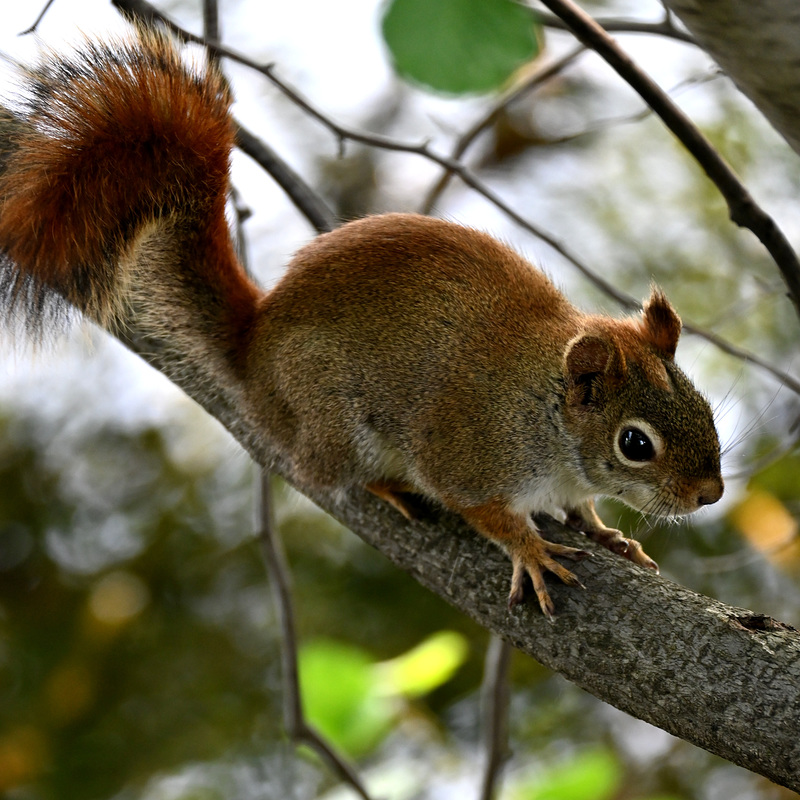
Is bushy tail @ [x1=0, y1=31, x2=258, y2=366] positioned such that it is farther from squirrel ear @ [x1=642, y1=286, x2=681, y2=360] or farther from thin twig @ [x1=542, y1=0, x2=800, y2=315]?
squirrel ear @ [x1=642, y1=286, x2=681, y2=360]

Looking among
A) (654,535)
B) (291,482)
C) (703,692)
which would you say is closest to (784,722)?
(703,692)

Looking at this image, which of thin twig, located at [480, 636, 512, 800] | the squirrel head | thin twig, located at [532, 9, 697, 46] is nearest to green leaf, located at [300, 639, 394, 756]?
thin twig, located at [480, 636, 512, 800]

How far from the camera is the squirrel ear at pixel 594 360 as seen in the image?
189cm

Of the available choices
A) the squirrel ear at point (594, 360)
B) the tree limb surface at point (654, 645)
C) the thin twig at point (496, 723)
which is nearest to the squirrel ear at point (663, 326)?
the squirrel ear at point (594, 360)

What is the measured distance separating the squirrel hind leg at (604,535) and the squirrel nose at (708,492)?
6.1 inches

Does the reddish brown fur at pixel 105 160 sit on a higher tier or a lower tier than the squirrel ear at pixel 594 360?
higher

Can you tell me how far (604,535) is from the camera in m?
1.98

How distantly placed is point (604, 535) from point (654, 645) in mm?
583

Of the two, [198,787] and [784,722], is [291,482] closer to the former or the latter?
[784,722]

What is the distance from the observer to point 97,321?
197 cm

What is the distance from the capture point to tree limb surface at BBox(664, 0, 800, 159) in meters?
1.12

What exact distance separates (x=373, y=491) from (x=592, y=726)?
1936 mm

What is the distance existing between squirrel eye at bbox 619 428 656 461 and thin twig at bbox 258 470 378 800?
782 mm

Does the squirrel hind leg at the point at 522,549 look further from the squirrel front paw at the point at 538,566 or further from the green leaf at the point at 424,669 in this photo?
the green leaf at the point at 424,669
